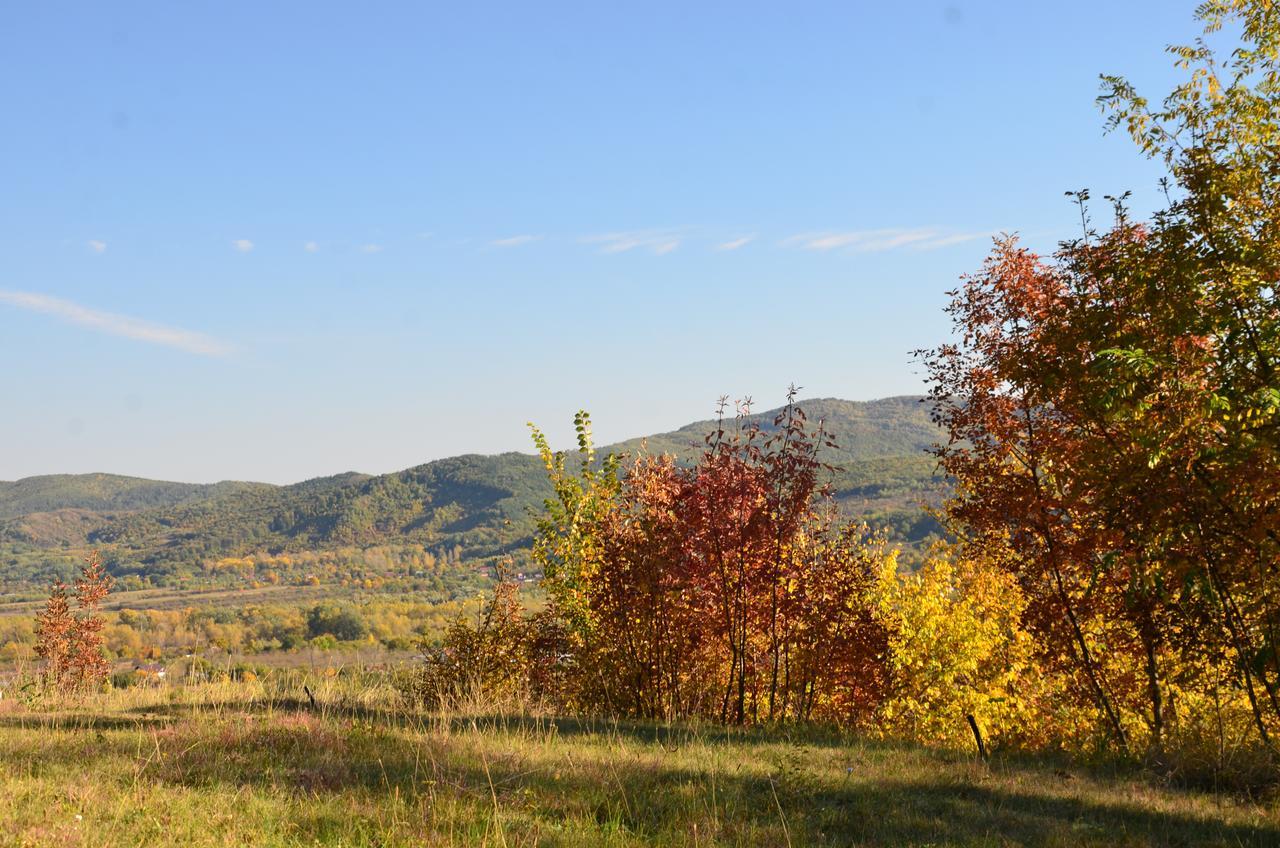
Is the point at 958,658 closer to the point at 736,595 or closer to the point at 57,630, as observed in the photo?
the point at 736,595

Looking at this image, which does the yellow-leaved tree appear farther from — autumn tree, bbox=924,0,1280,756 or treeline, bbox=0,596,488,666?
treeline, bbox=0,596,488,666

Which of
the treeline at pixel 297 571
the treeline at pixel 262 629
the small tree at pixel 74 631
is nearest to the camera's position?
the small tree at pixel 74 631

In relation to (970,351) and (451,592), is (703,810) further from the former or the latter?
(451,592)

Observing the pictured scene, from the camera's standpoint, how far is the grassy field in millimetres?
6586

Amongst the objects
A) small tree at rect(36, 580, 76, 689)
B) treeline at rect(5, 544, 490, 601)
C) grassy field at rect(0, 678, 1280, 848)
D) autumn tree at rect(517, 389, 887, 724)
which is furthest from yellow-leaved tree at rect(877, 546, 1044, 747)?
treeline at rect(5, 544, 490, 601)

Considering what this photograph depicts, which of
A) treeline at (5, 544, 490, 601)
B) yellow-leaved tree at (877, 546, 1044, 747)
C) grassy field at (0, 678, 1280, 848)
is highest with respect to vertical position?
Answer: grassy field at (0, 678, 1280, 848)

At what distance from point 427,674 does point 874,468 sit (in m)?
147

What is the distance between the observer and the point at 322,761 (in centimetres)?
866

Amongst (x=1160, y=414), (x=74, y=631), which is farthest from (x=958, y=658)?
(x=74, y=631)

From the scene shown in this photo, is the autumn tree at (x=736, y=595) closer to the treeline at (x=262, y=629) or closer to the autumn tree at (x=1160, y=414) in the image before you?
the autumn tree at (x=1160, y=414)

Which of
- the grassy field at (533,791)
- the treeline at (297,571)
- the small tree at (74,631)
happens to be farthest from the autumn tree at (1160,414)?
the treeline at (297,571)

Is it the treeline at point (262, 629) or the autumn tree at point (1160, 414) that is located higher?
the autumn tree at point (1160, 414)

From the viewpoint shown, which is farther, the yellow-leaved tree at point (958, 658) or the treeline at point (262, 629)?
the treeline at point (262, 629)

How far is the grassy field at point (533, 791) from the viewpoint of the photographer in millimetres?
6586
